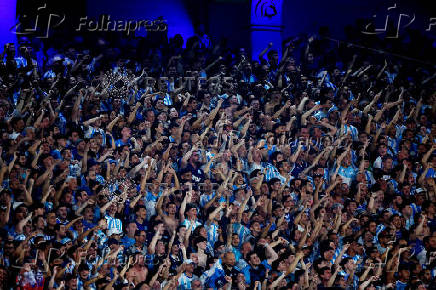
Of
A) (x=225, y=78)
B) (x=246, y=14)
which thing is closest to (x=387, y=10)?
(x=246, y=14)

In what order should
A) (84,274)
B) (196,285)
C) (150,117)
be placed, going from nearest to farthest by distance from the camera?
(84,274) < (196,285) < (150,117)

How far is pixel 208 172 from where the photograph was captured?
9148 millimetres

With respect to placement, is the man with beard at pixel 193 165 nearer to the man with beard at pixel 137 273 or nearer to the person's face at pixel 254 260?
the person's face at pixel 254 260

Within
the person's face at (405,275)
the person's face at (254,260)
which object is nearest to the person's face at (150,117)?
the person's face at (254,260)

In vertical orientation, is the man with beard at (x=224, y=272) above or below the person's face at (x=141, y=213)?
below

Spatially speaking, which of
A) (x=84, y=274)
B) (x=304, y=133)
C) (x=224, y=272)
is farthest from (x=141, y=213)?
(x=304, y=133)

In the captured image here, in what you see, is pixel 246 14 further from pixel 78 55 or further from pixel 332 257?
pixel 332 257

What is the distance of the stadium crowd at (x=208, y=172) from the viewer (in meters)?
8.04

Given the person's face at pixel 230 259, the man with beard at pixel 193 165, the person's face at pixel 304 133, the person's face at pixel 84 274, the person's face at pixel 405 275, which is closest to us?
the person's face at pixel 84 274

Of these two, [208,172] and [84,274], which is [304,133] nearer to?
[208,172]

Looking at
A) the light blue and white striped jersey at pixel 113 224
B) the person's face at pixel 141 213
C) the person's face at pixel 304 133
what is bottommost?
the light blue and white striped jersey at pixel 113 224

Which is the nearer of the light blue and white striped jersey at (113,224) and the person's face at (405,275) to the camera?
the light blue and white striped jersey at (113,224)

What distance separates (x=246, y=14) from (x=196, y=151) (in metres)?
5.04

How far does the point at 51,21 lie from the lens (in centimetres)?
1317
